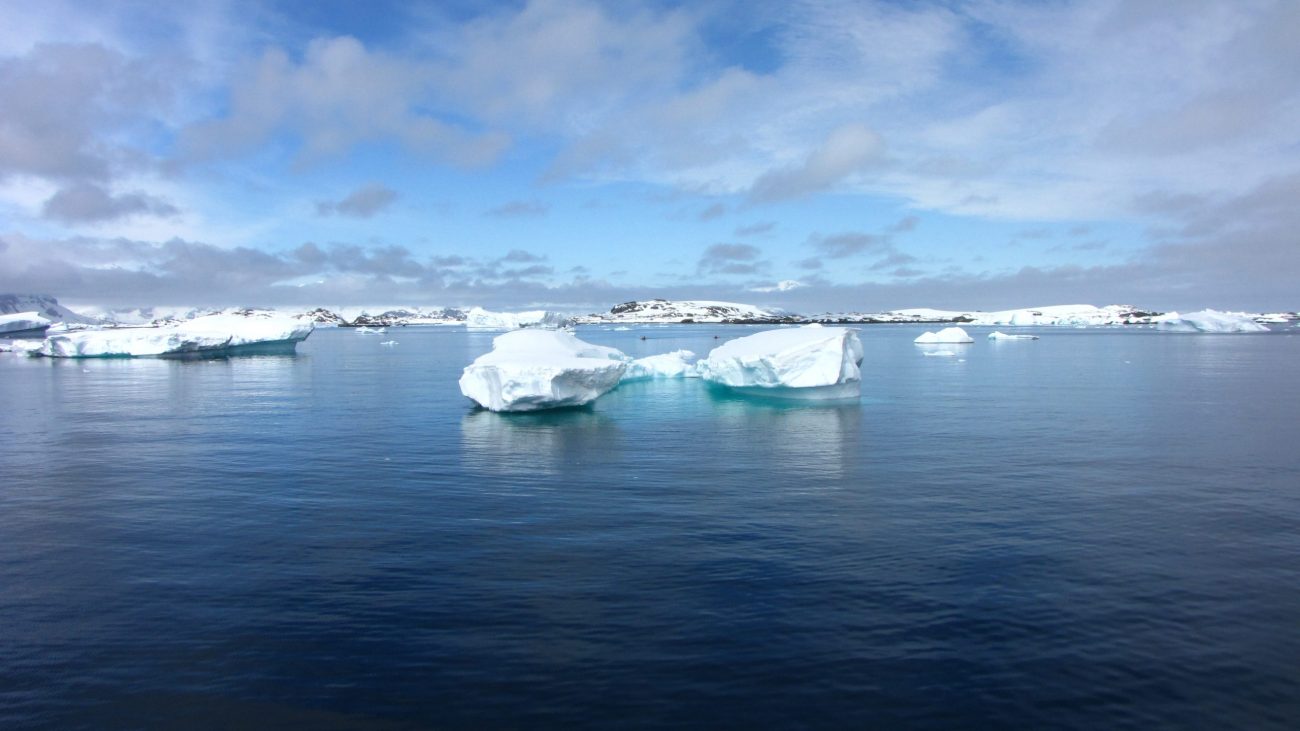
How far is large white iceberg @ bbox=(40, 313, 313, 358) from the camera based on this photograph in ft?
199

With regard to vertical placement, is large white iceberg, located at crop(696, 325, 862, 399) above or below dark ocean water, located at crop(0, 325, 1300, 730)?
above

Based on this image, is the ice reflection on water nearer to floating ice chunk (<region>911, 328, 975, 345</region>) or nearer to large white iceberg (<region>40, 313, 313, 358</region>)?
large white iceberg (<region>40, 313, 313, 358</region>)

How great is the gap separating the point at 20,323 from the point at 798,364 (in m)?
97.4

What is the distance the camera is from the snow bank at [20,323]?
88250mm

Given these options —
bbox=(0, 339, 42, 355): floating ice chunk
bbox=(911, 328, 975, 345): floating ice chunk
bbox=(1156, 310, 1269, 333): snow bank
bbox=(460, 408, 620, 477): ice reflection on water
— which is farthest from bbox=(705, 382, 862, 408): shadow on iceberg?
bbox=(1156, 310, 1269, 333): snow bank

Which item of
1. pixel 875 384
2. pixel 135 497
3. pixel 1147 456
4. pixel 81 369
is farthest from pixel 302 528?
pixel 81 369

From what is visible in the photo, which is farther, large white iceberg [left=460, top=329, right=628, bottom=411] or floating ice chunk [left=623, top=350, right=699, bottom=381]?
floating ice chunk [left=623, top=350, right=699, bottom=381]

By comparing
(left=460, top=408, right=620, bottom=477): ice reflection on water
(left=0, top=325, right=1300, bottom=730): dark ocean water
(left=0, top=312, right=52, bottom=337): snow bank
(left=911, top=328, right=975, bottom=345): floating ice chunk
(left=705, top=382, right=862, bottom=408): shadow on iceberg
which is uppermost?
(left=0, top=312, right=52, bottom=337): snow bank

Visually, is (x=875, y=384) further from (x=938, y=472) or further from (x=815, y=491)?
(x=815, y=491)

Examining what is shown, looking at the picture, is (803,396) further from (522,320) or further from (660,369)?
(522,320)

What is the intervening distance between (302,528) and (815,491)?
9.06m

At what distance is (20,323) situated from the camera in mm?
88875

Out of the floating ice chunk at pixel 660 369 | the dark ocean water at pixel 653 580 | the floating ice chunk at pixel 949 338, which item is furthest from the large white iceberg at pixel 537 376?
the floating ice chunk at pixel 949 338

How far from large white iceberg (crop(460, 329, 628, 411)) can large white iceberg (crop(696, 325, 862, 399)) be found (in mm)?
4780
